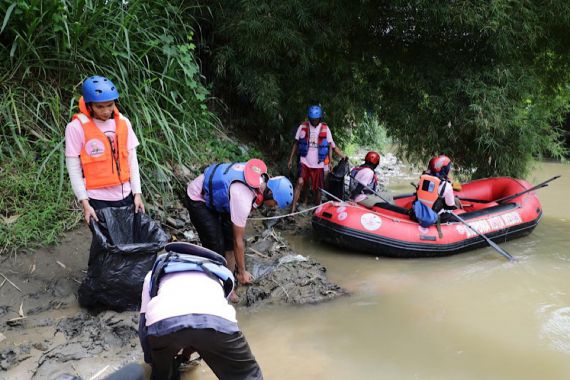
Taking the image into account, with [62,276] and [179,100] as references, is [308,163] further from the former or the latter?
[62,276]

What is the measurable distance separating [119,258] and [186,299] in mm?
1319

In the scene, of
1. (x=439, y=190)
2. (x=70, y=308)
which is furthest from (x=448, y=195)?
(x=70, y=308)

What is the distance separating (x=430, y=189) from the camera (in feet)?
17.2

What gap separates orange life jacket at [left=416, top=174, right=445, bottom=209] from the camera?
5.21 m

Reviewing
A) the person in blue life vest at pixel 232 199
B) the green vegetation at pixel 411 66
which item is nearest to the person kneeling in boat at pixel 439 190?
the green vegetation at pixel 411 66

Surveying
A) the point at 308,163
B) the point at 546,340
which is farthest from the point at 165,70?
the point at 546,340

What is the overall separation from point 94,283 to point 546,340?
3.27 metres

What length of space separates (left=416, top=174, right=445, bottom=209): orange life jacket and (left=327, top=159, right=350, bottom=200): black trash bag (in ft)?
4.16

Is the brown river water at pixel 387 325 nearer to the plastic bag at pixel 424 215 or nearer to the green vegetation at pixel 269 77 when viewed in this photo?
the plastic bag at pixel 424 215

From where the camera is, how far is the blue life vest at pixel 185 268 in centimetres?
188

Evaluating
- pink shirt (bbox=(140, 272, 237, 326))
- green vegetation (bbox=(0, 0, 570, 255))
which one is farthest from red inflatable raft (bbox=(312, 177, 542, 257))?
pink shirt (bbox=(140, 272, 237, 326))

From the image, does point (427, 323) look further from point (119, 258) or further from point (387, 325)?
point (119, 258)

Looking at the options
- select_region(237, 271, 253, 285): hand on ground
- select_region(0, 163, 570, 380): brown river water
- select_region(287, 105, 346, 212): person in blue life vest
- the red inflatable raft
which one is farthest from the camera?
select_region(287, 105, 346, 212): person in blue life vest

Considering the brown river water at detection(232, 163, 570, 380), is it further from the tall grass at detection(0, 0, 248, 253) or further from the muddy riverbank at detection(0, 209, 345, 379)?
the tall grass at detection(0, 0, 248, 253)
